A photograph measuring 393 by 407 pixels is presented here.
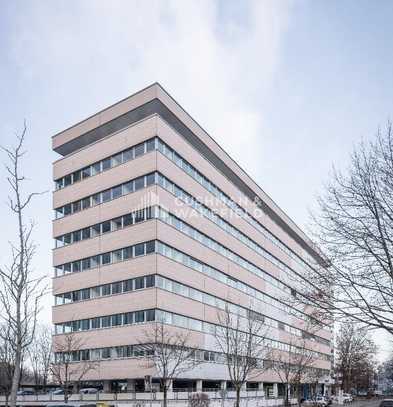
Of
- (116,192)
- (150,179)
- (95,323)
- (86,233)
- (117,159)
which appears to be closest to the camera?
(150,179)

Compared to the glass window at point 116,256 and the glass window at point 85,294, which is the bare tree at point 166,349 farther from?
the glass window at point 85,294

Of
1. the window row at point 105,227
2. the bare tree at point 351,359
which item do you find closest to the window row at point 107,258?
the window row at point 105,227

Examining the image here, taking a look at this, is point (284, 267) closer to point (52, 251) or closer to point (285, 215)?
point (285, 215)

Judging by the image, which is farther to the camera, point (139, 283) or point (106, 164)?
point (106, 164)

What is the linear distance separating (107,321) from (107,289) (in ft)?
9.96

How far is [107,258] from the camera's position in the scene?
51.3 meters

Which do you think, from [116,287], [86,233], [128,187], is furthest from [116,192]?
[116,287]

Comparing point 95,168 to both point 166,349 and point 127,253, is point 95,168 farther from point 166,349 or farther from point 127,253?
point 166,349

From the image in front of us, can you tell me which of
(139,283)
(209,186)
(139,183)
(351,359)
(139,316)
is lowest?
(351,359)

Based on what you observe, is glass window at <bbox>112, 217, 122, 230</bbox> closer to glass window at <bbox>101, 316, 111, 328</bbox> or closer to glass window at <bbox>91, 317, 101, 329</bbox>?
glass window at <bbox>101, 316, 111, 328</bbox>

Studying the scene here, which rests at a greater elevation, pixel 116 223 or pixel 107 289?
→ pixel 116 223

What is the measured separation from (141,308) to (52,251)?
636 inches

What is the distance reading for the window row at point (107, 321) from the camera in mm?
46219

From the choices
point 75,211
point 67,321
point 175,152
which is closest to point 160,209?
point 175,152
